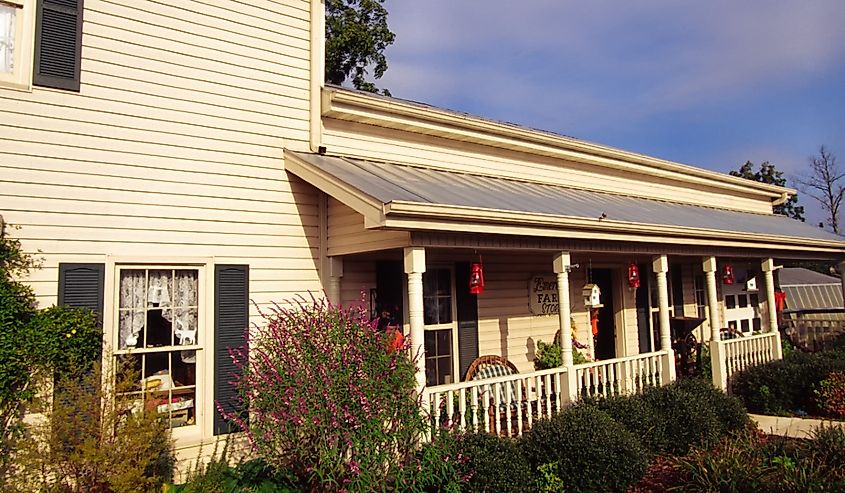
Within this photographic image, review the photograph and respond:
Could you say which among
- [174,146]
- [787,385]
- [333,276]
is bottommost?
[787,385]

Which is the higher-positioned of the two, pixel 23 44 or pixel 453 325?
pixel 23 44

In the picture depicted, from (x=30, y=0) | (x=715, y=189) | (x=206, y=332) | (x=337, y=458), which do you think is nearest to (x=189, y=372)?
(x=206, y=332)

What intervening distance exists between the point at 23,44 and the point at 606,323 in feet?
35.2

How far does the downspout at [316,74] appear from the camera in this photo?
25.4 feet

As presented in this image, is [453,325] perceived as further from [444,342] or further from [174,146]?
[174,146]

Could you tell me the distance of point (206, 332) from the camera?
6613 mm

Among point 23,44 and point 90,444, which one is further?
point 23,44

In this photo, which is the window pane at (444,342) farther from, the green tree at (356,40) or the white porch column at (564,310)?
the green tree at (356,40)

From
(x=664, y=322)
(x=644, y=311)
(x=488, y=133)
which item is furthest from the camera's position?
(x=644, y=311)

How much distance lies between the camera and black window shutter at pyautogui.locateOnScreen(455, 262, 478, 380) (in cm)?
903

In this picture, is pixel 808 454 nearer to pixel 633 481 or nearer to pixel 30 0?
pixel 633 481

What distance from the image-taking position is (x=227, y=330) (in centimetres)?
672

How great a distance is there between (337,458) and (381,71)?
73.2 feet

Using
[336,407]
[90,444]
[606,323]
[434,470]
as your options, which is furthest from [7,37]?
[606,323]
